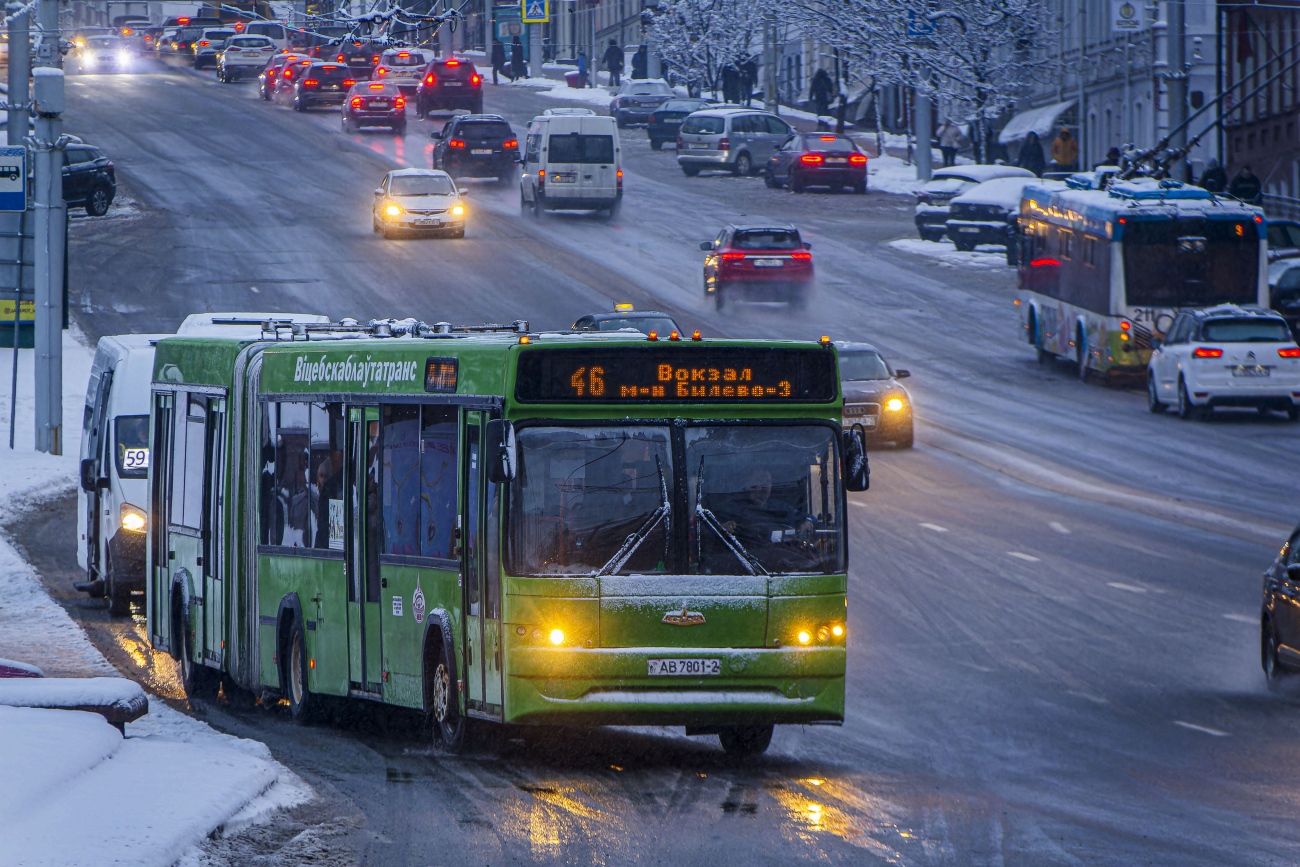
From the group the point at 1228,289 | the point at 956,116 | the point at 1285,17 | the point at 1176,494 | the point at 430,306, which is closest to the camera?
the point at 1176,494

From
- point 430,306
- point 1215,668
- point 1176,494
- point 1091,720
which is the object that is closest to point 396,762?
point 1091,720

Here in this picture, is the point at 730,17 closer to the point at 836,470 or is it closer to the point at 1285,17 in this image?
the point at 1285,17

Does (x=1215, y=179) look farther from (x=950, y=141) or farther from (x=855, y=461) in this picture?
(x=855, y=461)

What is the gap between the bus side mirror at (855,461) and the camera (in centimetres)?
1145

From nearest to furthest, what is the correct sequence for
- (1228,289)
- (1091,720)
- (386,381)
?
(386,381), (1091,720), (1228,289)

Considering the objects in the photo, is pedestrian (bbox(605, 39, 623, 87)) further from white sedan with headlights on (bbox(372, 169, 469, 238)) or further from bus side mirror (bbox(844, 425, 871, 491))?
bus side mirror (bbox(844, 425, 871, 491))

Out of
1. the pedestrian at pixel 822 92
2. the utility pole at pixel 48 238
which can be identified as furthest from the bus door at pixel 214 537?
the pedestrian at pixel 822 92

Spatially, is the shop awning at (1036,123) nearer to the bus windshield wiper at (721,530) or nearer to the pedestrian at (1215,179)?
the pedestrian at (1215,179)

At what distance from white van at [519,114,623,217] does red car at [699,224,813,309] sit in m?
9.74

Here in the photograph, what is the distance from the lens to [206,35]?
89562 mm

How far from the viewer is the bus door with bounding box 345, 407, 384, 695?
502 inches

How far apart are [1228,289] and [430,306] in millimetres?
14721

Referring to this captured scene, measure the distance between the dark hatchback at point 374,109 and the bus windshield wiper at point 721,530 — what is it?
5740 centimetres

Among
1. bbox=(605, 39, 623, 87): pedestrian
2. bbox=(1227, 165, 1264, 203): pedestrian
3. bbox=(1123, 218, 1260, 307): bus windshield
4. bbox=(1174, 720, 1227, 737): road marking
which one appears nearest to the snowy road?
bbox=(1174, 720, 1227, 737): road marking
